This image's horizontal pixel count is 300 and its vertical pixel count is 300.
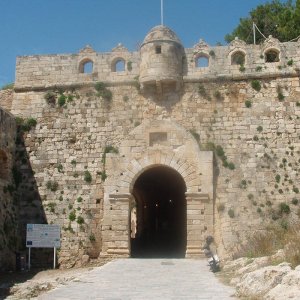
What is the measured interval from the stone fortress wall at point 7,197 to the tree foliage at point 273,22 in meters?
17.5

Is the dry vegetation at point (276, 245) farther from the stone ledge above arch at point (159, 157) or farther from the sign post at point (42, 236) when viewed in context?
the sign post at point (42, 236)

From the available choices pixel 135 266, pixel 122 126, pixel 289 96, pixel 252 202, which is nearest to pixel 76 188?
pixel 122 126

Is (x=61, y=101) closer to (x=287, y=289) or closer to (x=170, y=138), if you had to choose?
(x=170, y=138)

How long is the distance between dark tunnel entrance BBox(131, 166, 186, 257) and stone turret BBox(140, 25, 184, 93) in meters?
4.15

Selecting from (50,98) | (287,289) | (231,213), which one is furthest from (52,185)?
(287,289)

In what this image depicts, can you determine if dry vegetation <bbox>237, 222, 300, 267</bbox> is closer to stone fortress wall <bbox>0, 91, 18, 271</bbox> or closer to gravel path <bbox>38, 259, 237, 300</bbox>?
gravel path <bbox>38, 259, 237, 300</bbox>

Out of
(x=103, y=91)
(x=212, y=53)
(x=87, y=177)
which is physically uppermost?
(x=212, y=53)

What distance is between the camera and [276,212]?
15930 millimetres

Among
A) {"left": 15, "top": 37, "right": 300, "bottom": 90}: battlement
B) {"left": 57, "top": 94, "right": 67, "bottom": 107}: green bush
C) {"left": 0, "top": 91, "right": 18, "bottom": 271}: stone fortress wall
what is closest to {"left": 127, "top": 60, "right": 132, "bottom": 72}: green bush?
{"left": 15, "top": 37, "right": 300, "bottom": 90}: battlement

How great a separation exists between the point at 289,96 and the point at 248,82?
155 centimetres

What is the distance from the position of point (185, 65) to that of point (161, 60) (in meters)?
1.05

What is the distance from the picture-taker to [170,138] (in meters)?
16.8

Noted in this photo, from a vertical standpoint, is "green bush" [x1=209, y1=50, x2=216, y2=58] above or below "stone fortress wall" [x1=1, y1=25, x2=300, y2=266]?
above

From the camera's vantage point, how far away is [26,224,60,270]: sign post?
15789 mm
